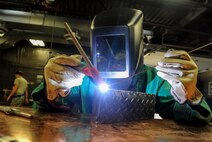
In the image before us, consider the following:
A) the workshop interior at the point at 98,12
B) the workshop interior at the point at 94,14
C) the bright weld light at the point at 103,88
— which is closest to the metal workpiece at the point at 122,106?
the bright weld light at the point at 103,88

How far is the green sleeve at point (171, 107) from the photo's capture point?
1.04 metres

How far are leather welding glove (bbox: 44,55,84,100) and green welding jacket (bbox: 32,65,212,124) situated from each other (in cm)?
7

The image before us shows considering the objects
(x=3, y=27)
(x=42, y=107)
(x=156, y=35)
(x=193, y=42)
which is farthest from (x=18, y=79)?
(x=42, y=107)

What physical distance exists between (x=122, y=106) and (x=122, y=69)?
0.79 feet

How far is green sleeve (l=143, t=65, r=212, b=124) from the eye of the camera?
1036 mm

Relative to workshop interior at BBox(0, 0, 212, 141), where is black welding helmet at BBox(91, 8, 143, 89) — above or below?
below

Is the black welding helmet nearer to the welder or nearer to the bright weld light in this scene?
the welder

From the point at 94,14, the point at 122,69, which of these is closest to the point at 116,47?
the point at 122,69

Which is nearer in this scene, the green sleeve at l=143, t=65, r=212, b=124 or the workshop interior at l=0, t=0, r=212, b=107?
the green sleeve at l=143, t=65, r=212, b=124

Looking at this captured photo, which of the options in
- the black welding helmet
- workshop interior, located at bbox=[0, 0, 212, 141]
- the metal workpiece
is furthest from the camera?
workshop interior, located at bbox=[0, 0, 212, 141]

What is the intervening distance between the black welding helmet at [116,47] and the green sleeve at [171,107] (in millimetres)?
233

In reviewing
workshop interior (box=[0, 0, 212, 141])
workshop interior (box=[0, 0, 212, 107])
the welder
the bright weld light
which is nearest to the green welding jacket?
the welder

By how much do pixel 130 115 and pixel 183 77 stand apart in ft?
0.87

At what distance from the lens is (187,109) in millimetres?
1056
